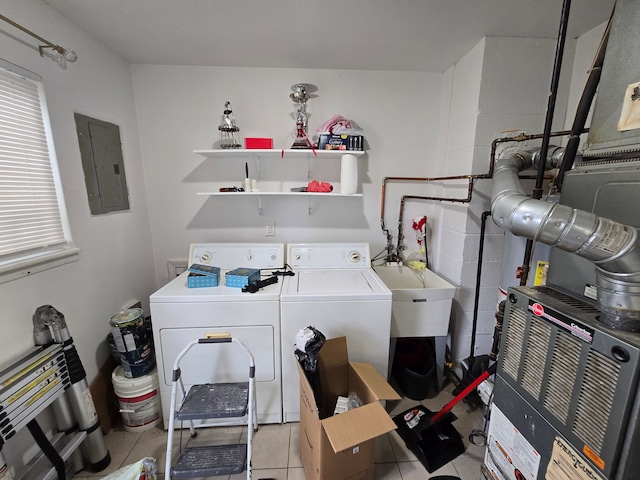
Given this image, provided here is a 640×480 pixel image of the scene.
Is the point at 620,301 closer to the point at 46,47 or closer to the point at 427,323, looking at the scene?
the point at 427,323

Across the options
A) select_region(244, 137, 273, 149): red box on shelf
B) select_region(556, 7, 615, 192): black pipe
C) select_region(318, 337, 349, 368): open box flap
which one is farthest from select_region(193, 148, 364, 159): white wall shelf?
Answer: select_region(318, 337, 349, 368): open box flap

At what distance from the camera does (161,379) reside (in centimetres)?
156

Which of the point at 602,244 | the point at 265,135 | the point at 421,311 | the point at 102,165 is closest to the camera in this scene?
the point at 602,244

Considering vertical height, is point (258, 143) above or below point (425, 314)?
above

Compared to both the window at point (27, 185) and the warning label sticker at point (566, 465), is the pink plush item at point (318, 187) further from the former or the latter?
the warning label sticker at point (566, 465)

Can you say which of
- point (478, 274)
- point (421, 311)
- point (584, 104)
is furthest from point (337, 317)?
point (584, 104)

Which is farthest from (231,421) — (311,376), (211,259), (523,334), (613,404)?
(613,404)

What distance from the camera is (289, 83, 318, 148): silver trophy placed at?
1.89 meters

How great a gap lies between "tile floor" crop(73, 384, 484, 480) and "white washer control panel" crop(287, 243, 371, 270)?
1033 mm

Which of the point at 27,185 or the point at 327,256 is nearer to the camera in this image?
the point at 27,185

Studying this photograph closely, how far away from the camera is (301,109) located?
201 cm

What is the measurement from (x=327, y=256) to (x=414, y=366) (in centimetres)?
105

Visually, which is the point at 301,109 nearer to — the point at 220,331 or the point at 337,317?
the point at 337,317

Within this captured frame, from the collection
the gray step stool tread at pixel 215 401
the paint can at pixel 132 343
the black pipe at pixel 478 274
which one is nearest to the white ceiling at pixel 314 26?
the black pipe at pixel 478 274
